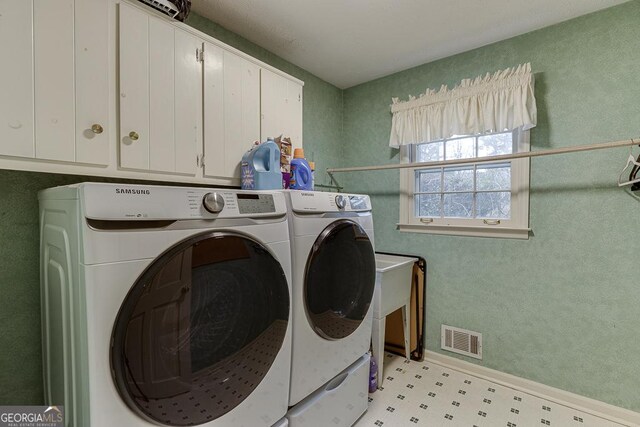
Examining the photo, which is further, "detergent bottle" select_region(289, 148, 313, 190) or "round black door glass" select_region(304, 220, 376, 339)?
"detergent bottle" select_region(289, 148, 313, 190)

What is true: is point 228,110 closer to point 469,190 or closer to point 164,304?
point 164,304

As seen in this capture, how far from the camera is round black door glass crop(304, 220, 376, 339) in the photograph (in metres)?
1.24

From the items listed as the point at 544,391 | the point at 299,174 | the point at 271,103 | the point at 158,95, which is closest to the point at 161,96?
the point at 158,95

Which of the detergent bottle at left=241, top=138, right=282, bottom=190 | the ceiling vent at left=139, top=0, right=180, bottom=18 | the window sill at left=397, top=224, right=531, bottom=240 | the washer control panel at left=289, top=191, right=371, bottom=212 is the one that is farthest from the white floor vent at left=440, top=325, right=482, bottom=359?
the ceiling vent at left=139, top=0, right=180, bottom=18

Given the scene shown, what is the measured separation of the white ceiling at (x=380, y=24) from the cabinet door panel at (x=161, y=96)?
1.89 ft

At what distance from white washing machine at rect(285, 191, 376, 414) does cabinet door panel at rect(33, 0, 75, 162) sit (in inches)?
31.3

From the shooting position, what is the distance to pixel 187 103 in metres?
1.30

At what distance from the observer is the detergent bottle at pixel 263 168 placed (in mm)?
1447

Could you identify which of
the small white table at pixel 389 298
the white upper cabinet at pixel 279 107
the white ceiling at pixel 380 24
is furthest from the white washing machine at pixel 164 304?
the white ceiling at pixel 380 24

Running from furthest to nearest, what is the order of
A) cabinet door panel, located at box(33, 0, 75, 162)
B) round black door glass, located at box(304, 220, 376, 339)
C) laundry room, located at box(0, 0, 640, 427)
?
round black door glass, located at box(304, 220, 376, 339) < cabinet door panel, located at box(33, 0, 75, 162) < laundry room, located at box(0, 0, 640, 427)

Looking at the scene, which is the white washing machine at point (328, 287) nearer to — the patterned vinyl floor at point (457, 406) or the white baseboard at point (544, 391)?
the patterned vinyl floor at point (457, 406)

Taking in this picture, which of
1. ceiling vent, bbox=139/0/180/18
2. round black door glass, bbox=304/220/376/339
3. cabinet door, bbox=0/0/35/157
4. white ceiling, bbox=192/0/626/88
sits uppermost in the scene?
white ceiling, bbox=192/0/626/88

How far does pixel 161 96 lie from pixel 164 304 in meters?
0.88

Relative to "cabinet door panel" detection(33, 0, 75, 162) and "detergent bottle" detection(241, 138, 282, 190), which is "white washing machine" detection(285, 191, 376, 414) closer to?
"detergent bottle" detection(241, 138, 282, 190)
